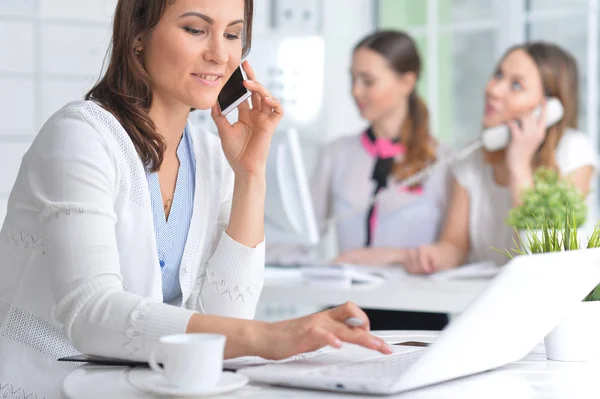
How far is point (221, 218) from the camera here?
1688 millimetres

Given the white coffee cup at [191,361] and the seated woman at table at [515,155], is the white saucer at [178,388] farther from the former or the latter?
the seated woman at table at [515,155]

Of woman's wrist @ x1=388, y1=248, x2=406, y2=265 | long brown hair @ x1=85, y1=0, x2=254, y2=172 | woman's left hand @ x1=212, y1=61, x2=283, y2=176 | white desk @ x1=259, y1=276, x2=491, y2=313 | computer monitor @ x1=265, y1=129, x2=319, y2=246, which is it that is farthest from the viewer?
woman's wrist @ x1=388, y1=248, x2=406, y2=265

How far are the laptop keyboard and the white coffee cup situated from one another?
0.14 meters

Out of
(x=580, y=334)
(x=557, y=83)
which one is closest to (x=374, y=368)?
(x=580, y=334)

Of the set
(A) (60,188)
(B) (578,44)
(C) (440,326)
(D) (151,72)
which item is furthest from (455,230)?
(A) (60,188)

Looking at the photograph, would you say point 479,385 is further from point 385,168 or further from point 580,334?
point 385,168

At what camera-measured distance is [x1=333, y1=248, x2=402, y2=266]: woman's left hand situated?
2873mm

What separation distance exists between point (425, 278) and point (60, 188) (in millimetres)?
1506

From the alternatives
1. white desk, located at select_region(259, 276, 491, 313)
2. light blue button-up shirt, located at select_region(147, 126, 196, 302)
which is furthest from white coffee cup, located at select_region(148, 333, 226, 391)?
white desk, located at select_region(259, 276, 491, 313)

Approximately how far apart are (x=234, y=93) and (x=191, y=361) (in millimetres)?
792

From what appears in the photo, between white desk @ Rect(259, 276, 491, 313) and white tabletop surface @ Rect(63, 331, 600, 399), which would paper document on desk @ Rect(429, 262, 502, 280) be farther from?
white tabletop surface @ Rect(63, 331, 600, 399)

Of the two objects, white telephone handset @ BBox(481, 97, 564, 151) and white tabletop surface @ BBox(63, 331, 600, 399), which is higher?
white telephone handset @ BBox(481, 97, 564, 151)

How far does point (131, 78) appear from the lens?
1597 millimetres

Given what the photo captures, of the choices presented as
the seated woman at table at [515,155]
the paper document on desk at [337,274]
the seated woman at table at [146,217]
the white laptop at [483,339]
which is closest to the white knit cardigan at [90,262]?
the seated woman at table at [146,217]
